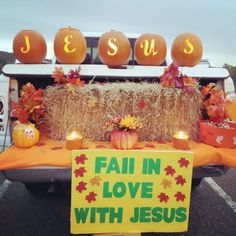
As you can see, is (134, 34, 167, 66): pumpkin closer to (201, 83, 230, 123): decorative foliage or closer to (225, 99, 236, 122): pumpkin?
(201, 83, 230, 123): decorative foliage

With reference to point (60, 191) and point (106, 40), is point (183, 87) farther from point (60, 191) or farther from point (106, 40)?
point (60, 191)

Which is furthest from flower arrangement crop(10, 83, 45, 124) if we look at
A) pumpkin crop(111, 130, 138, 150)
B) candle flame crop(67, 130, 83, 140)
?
pumpkin crop(111, 130, 138, 150)

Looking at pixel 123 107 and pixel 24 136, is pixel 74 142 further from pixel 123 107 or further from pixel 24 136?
pixel 123 107

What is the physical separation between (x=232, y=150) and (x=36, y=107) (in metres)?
1.87

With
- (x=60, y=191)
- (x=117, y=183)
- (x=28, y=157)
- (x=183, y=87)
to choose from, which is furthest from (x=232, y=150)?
(x=60, y=191)

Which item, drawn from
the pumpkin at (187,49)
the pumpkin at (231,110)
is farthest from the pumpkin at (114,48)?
the pumpkin at (231,110)

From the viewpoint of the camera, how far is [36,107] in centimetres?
341

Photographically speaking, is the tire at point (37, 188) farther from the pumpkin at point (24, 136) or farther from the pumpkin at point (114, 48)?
the pumpkin at point (114, 48)

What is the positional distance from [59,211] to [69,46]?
1814mm

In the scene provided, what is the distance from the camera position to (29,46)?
12.9 ft

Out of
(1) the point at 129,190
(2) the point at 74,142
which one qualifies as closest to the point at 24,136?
(2) the point at 74,142

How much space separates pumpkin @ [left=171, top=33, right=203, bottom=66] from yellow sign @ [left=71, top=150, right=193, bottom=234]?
1.67m

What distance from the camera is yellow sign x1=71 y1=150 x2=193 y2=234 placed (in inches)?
105

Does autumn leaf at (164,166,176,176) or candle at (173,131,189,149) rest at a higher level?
candle at (173,131,189,149)
